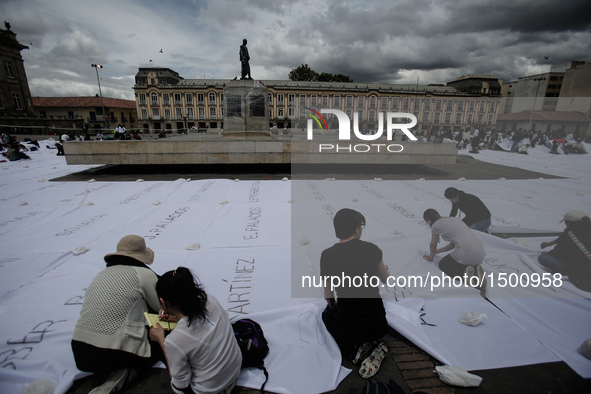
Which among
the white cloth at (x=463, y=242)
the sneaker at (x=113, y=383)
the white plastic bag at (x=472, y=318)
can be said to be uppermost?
the white cloth at (x=463, y=242)

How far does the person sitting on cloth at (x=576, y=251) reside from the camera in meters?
3.27

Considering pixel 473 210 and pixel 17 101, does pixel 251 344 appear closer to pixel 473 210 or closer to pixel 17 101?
pixel 473 210

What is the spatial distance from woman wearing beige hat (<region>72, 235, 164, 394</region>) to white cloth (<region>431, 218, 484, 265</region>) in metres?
3.39

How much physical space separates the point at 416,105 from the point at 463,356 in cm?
7121

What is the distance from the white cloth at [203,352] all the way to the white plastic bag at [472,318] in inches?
91.0

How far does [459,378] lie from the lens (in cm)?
216

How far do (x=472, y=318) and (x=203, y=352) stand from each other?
2.58 m

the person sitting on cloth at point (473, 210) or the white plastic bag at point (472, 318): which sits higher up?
the person sitting on cloth at point (473, 210)

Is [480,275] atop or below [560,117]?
below

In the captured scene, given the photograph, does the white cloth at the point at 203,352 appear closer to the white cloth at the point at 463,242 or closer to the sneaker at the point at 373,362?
the sneaker at the point at 373,362

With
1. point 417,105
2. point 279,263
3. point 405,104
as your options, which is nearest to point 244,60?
point 279,263

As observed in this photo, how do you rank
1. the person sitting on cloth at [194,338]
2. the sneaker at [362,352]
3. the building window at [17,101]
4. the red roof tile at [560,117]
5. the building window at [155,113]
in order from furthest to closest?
the building window at [155,113], the building window at [17,101], the red roof tile at [560,117], the sneaker at [362,352], the person sitting on cloth at [194,338]

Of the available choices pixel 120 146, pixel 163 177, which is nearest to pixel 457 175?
pixel 163 177

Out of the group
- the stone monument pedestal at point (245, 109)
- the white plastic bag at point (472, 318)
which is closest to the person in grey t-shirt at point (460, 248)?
the white plastic bag at point (472, 318)
